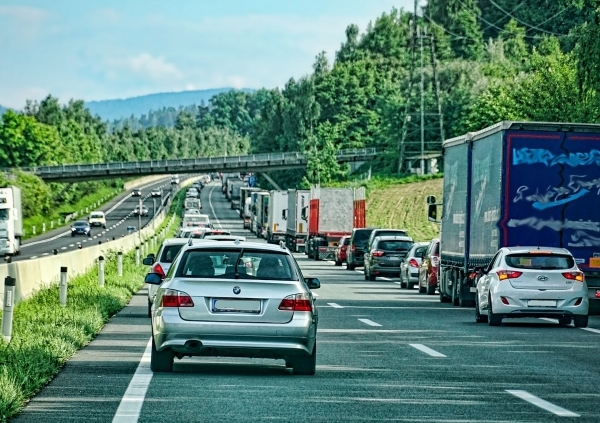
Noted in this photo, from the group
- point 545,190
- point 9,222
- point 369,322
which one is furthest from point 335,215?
point 369,322

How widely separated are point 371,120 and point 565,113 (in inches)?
3893

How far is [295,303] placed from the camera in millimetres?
14680

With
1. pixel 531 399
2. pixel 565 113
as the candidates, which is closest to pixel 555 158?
pixel 531 399

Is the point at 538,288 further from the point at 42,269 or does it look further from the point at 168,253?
the point at 42,269

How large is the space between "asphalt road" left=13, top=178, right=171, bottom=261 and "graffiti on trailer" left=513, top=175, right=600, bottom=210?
42294mm

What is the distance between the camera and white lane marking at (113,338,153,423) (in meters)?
11.4

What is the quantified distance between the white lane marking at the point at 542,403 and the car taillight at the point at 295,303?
2231mm

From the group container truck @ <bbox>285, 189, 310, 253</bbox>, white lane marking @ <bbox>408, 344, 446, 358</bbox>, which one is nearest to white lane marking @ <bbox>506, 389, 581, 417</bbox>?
white lane marking @ <bbox>408, 344, 446, 358</bbox>

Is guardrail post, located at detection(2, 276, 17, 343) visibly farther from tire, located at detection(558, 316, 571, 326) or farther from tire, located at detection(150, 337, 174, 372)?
tire, located at detection(558, 316, 571, 326)

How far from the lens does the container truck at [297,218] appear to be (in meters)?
74.0

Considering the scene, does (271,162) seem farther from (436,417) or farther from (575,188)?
(436,417)

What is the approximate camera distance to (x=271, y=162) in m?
154

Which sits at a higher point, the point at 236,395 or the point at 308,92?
the point at 308,92

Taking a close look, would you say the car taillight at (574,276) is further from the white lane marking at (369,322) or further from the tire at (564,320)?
the white lane marking at (369,322)
